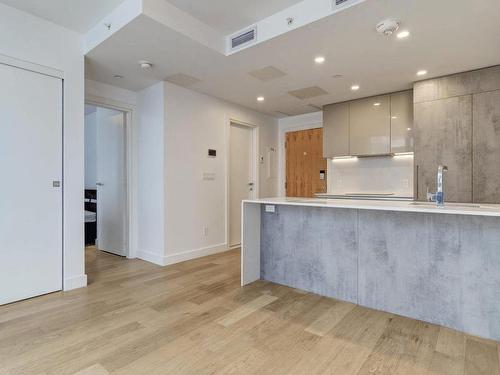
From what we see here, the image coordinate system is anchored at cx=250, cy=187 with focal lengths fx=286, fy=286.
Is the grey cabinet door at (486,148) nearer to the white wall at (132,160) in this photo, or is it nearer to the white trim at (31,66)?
the white wall at (132,160)

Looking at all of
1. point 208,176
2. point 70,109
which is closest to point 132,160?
point 208,176

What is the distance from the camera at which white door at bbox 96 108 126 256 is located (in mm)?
4379

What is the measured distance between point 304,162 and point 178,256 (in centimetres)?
308

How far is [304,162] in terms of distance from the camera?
5715mm

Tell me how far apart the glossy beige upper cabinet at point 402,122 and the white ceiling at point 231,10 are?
248cm

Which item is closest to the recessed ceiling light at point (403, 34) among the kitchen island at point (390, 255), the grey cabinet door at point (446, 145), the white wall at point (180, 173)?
the grey cabinet door at point (446, 145)

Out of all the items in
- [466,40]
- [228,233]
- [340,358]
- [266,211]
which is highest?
[466,40]

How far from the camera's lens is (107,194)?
15.2 feet

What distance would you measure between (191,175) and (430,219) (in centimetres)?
304

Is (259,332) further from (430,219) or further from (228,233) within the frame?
(228,233)

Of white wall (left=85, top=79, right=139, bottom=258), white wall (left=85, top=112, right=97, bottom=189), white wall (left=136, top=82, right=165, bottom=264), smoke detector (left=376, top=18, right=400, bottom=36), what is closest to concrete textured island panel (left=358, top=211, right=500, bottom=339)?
smoke detector (left=376, top=18, right=400, bottom=36)

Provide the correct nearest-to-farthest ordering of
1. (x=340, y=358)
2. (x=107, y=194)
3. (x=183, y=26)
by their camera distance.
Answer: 1. (x=340, y=358)
2. (x=183, y=26)
3. (x=107, y=194)

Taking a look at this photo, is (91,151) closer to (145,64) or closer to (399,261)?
(145,64)

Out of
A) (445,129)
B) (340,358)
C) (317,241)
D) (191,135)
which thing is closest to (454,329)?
(340,358)
